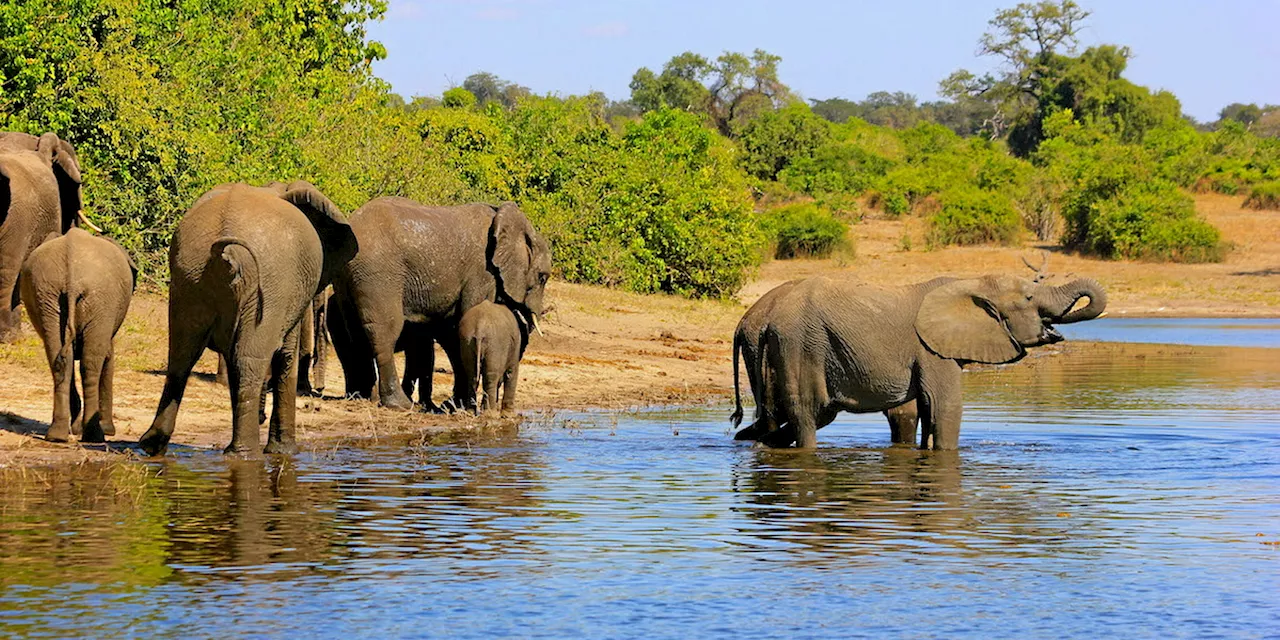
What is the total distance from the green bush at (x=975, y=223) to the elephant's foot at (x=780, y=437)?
107 feet

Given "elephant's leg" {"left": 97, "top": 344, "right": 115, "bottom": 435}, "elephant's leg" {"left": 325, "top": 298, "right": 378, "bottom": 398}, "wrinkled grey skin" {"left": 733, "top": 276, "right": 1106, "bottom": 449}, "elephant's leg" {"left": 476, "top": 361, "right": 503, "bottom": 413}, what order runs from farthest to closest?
"elephant's leg" {"left": 325, "top": 298, "right": 378, "bottom": 398} < "elephant's leg" {"left": 476, "top": 361, "right": 503, "bottom": 413} < "wrinkled grey skin" {"left": 733, "top": 276, "right": 1106, "bottom": 449} < "elephant's leg" {"left": 97, "top": 344, "right": 115, "bottom": 435}

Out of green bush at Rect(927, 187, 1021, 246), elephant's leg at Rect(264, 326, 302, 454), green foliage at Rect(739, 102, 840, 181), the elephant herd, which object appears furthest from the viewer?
green foliage at Rect(739, 102, 840, 181)

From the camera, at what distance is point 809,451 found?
12867 millimetres

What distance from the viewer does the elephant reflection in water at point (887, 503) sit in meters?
9.41

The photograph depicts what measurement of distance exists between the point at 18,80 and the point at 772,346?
382 inches

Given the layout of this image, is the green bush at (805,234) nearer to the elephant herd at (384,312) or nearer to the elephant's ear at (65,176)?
the elephant herd at (384,312)

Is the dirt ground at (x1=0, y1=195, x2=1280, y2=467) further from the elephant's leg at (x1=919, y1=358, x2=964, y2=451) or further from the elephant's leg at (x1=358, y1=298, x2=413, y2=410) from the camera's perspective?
the elephant's leg at (x1=919, y1=358, x2=964, y2=451)

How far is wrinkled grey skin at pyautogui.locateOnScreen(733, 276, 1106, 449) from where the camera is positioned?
41.5ft

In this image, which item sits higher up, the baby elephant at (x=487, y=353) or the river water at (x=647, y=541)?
the baby elephant at (x=487, y=353)

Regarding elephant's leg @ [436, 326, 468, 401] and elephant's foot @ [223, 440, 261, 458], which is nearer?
elephant's foot @ [223, 440, 261, 458]

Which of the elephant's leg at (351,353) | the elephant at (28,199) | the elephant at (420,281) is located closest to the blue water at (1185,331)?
the elephant at (420,281)

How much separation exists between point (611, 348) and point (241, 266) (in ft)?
39.7

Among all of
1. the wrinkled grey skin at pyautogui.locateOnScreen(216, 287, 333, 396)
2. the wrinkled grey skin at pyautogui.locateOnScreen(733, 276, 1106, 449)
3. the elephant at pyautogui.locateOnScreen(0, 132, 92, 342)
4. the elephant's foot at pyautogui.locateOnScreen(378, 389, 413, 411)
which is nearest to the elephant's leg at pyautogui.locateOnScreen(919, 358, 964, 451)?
the wrinkled grey skin at pyautogui.locateOnScreen(733, 276, 1106, 449)

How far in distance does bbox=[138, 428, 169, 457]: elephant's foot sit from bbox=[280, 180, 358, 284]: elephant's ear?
1.37 meters
